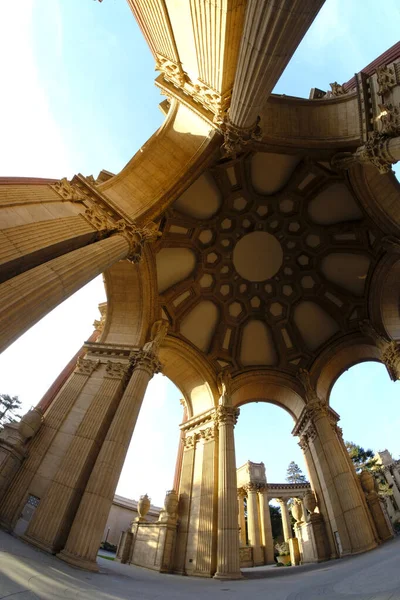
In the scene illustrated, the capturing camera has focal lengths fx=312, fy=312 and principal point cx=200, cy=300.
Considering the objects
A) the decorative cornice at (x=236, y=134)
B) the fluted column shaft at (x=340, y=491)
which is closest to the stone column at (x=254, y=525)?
the fluted column shaft at (x=340, y=491)

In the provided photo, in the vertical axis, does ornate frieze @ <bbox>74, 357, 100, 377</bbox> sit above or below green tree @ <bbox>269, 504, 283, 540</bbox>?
below

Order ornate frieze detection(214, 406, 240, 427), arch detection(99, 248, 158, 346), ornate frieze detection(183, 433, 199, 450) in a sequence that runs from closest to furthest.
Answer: arch detection(99, 248, 158, 346) < ornate frieze detection(214, 406, 240, 427) < ornate frieze detection(183, 433, 199, 450)

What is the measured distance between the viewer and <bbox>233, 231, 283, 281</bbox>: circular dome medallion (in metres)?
17.6

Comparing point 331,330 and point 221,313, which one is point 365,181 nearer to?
point 331,330

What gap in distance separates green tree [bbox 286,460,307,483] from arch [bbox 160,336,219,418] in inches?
1266

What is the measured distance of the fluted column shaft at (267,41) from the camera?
4648 millimetres

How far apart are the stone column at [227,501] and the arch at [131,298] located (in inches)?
213

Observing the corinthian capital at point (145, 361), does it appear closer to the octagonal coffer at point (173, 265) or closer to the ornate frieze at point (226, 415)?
the ornate frieze at point (226, 415)

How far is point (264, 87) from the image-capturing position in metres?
6.58

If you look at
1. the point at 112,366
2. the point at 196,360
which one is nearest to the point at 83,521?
the point at 112,366

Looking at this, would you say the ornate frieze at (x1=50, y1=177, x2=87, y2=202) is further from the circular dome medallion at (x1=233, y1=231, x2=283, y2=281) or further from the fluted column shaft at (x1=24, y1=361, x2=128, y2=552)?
the circular dome medallion at (x1=233, y1=231, x2=283, y2=281)

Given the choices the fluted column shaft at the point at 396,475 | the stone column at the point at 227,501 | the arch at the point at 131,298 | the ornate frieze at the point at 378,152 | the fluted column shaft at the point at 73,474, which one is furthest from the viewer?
the fluted column shaft at the point at 396,475

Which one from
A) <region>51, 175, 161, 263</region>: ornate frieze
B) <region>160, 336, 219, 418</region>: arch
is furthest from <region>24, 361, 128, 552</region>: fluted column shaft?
<region>160, 336, 219, 418</region>: arch

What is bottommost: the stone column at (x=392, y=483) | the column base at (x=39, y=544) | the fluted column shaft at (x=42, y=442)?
the column base at (x=39, y=544)
